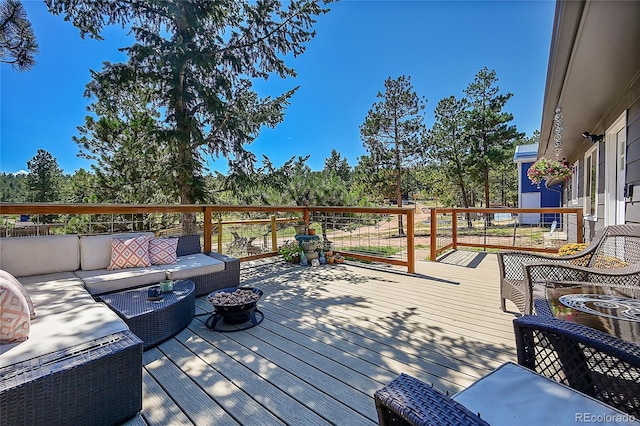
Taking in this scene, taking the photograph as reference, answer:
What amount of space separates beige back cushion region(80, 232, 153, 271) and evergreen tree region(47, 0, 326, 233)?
3305mm

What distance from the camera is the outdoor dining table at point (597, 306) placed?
4.42 ft

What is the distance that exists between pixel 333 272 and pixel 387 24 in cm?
579

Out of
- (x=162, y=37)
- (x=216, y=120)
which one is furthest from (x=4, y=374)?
(x=162, y=37)

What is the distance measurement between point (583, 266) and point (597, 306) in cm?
145

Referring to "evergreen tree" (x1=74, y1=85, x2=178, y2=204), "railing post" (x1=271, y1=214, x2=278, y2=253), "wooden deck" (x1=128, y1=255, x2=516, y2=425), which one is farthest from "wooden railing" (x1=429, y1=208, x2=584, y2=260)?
"evergreen tree" (x1=74, y1=85, x2=178, y2=204)

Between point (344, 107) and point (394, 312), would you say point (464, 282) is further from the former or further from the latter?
point (344, 107)

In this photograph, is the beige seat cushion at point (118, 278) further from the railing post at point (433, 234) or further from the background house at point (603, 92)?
the railing post at point (433, 234)

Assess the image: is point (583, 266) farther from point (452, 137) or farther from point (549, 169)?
point (452, 137)

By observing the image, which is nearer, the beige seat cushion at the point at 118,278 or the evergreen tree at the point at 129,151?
the beige seat cushion at the point at 118,278

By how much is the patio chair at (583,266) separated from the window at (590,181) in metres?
2.73

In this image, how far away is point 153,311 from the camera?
2318 mm

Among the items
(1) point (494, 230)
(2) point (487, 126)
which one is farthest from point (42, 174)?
(2) point (487, 126)

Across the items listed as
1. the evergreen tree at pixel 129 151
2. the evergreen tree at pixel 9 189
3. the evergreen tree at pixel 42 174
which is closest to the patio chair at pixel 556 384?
the evergreen tree at pixel 9 189

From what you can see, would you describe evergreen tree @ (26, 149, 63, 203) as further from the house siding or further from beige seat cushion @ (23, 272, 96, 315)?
the house siding
